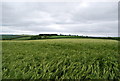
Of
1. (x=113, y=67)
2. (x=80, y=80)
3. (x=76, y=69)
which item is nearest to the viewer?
(x=80, y=80)

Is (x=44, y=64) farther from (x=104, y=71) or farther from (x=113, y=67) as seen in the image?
(x=113, y=67)

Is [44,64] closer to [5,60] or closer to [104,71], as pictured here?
[5,60]

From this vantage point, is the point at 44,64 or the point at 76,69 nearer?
the point at 76,69

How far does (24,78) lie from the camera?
4.26 meters

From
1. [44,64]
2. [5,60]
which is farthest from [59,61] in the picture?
[5,60]

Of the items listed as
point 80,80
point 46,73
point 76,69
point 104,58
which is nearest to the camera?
point 80,80

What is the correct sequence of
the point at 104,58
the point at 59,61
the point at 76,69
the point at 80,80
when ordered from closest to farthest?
the point at 80,80 → the point at 76,69 → the point at 59,61 → the point at 104,58

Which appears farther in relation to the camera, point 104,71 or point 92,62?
point 92,62

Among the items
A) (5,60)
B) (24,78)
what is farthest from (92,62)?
(5,60)

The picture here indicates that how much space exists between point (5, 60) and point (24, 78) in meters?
2.46

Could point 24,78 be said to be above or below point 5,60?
below

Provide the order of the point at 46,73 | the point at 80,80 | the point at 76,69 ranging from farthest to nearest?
the point at 76,69
the point at 46,73
the point at 80,80

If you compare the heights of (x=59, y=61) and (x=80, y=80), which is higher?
(x=59, y=61)

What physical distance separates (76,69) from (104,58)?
220cm
